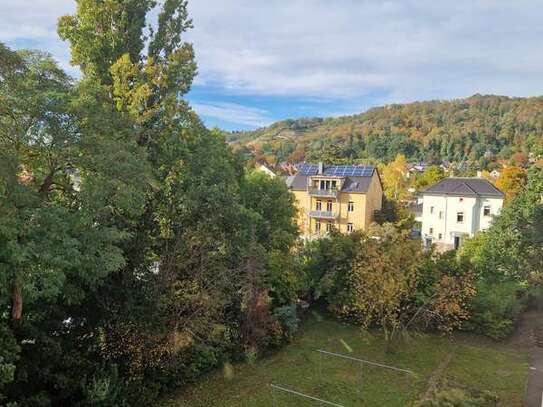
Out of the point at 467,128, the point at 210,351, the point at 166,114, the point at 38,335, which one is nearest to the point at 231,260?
the point at 210,351

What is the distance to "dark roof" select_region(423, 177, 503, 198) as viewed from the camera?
121 ft

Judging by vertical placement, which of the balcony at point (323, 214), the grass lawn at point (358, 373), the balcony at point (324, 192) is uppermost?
the balcony at point (324, 192)

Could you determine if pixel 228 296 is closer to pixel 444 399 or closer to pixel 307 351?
pixel 307 351

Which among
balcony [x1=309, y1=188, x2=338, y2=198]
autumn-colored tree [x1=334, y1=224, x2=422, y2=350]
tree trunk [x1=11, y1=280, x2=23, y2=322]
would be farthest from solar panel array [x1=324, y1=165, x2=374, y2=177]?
tree trunk [x1=11, y1=280, x2=23, y2=322]

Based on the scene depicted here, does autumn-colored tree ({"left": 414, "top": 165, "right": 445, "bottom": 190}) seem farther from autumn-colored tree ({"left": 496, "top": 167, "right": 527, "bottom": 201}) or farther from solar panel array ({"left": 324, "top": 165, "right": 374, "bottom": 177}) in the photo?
solar panel array ({"left": 324, "top": 165, "right": 374, "bottom": 177})

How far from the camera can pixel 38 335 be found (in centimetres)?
1011

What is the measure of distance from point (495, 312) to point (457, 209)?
2131 cm

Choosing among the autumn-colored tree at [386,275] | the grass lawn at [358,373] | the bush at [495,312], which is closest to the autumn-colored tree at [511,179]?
the bush at [495,312]

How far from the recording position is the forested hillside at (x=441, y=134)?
102500 millimetres

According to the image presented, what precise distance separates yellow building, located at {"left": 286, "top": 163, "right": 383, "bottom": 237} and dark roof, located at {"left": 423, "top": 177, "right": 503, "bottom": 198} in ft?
18.2

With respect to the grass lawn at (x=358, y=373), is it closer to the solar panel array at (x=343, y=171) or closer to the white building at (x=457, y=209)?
the white building at (x=457, y=209)

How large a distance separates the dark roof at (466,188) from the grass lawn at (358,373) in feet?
71.6

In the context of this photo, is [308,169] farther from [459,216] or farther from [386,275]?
[386,275]

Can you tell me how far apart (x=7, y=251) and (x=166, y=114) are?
6.80 m
